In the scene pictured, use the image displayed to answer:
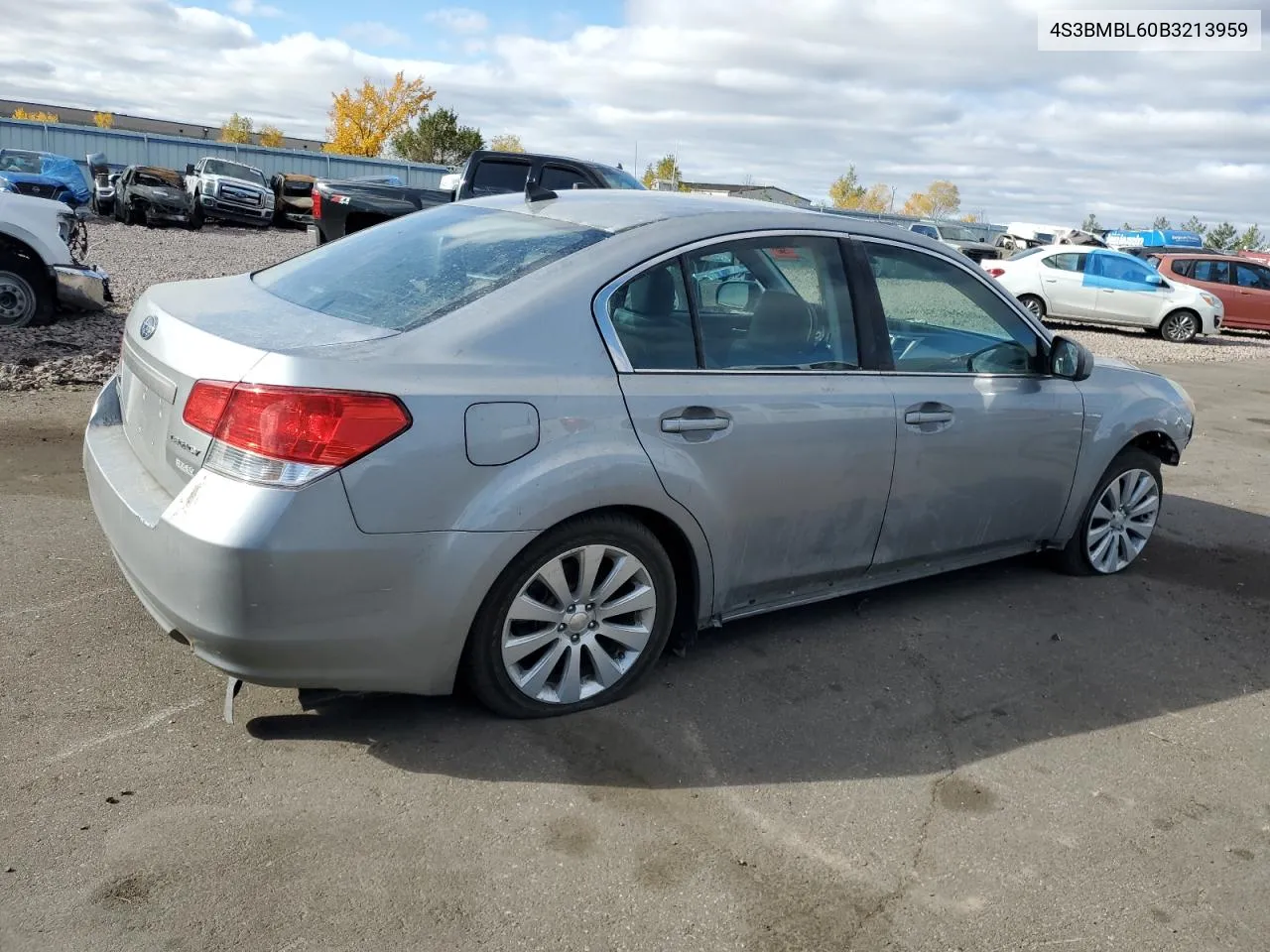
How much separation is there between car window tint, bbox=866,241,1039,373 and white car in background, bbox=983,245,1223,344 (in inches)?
623

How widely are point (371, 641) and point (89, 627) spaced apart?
1475 mm

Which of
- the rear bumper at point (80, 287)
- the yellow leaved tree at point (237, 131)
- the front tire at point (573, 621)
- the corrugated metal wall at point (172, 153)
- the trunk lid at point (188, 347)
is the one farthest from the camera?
the yellow leaved tree at point (237, 131)

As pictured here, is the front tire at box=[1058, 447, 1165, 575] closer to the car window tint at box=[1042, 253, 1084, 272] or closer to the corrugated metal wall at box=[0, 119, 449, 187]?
the car window tint at box=[1042, 253, 1084, 272]

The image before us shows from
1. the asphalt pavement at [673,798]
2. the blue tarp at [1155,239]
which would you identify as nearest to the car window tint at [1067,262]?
the asphalt pavement at [673,798]

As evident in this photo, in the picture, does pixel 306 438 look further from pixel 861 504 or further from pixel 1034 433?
pixel 1034 433

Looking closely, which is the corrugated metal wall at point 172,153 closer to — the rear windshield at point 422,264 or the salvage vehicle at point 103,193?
the salvage vehicle at point 103,193

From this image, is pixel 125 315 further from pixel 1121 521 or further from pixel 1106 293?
pixel 1106 293

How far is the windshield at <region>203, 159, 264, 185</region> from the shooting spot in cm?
3042

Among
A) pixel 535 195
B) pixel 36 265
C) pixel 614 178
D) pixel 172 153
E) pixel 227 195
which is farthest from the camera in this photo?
pixel 172 153

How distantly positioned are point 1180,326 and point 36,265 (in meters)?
18.2

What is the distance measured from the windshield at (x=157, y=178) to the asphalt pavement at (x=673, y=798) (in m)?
25.4

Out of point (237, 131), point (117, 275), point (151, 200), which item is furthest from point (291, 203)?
point (237, 131)

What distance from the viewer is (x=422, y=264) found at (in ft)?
12.5

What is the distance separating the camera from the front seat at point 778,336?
12.7 ft
